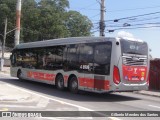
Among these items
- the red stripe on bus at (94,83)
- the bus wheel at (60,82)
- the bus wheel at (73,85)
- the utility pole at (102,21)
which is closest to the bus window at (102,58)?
the red stripe on bus at (94,83)

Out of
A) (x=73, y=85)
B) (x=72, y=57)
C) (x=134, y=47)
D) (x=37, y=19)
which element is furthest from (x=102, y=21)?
(x=37, y=19)

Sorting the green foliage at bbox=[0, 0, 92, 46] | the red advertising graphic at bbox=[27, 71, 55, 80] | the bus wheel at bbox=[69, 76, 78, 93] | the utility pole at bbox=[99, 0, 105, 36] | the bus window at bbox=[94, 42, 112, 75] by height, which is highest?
the green foliage at bbox=[0, 0, 92, 46]

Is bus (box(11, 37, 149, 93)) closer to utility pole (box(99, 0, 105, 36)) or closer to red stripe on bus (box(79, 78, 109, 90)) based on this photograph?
red stripe on bus (box(79, 78, 109, 90))

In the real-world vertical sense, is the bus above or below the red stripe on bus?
above

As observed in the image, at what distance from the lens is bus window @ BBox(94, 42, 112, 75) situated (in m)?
17.5

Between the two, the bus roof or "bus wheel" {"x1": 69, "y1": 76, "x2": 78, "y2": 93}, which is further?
"bus wheel" {"x1": 69, "y1": 76, "x2": 78, "y2": 93}

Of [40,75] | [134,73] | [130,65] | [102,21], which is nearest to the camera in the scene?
[130,65]

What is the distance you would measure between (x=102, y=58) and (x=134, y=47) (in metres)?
1.61

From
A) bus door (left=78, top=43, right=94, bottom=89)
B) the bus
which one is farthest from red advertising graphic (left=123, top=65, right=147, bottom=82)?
bus door (left=78, top=43, right=94, bottom=89)

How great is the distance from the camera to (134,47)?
18.0 meters

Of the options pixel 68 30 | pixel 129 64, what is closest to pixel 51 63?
pixel 129 64

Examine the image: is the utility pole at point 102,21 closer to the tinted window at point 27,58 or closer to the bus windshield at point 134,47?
the tinted window at point 27,58

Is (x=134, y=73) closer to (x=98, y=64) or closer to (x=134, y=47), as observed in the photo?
(x=134, y=47)

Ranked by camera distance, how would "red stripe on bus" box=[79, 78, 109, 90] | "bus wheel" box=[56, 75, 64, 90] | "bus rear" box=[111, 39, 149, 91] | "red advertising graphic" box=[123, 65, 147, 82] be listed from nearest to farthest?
"bus rear" box=[111, 39, 149, 91] → "red stripe on bus" box=[79, 78, 109, 90] → "red advertising graphic" box=[123, 65, 147, 82] → "bus wheel" box=[56, 75, 64, 90]
